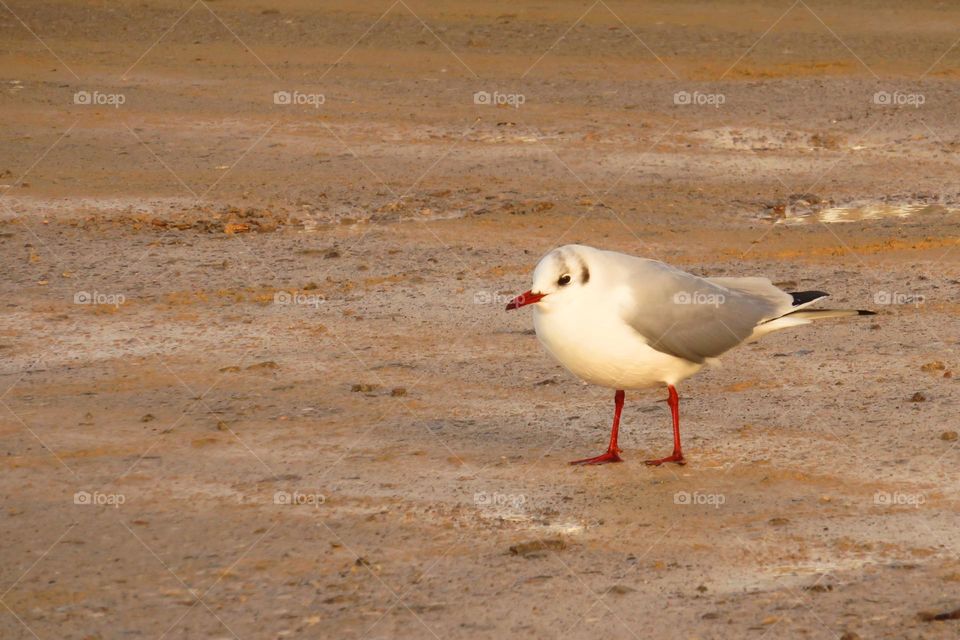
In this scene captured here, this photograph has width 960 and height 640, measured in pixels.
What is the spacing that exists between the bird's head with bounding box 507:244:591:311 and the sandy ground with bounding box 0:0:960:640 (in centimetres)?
86

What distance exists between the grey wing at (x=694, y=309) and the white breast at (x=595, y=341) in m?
0.07

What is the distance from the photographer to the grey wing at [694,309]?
700cm

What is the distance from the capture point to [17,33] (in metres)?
19.5

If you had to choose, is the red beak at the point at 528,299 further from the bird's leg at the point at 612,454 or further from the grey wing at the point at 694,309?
the bird's leg at the point at 612,454

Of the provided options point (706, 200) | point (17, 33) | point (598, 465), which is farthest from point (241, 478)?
point (17, 33)

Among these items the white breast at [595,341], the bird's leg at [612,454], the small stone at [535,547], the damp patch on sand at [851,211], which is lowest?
the small stone at [535,547]

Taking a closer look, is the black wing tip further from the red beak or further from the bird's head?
the red beak

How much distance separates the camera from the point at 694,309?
23.7ft

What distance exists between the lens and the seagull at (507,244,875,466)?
6801mm

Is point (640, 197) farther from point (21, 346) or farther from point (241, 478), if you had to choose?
point (241, 478)

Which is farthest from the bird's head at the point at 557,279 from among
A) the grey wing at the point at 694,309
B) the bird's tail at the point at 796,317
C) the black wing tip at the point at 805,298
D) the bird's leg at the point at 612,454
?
the black wing tip at the point at 805,298

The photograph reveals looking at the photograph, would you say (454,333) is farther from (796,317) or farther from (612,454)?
(796,317)

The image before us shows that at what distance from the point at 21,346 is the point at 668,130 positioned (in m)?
7.39

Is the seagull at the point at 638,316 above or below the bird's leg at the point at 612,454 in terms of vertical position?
above
